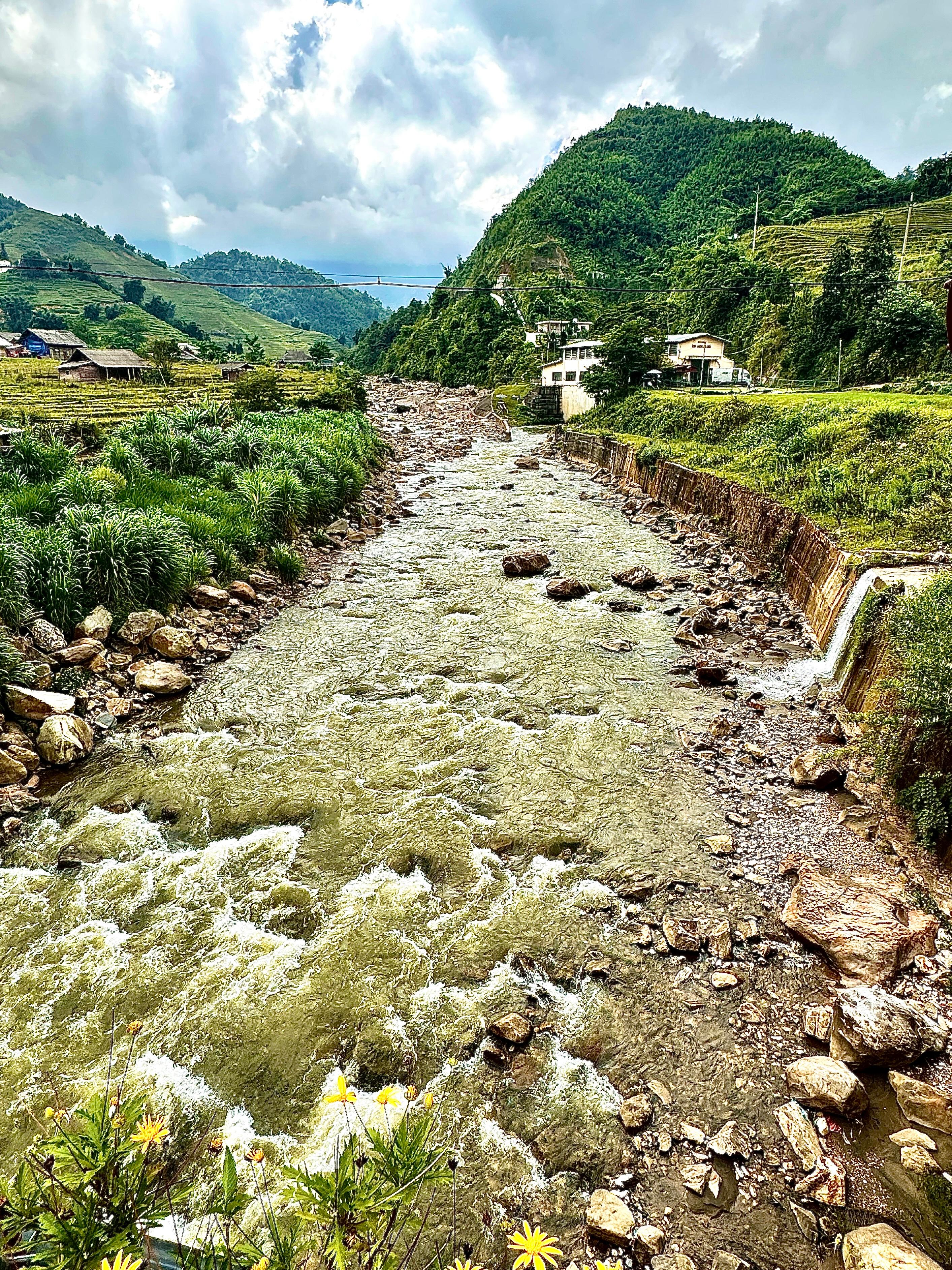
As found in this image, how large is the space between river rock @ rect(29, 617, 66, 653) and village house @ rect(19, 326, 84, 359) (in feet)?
266

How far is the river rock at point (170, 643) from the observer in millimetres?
12648

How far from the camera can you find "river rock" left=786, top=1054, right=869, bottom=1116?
4.84m

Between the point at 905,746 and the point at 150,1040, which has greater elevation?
the point at 905,746

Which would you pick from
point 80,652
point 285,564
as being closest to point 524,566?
point 285,564

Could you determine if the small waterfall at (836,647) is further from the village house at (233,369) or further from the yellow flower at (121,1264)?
the village house at (233,369)

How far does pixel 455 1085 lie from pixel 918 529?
13991 mm

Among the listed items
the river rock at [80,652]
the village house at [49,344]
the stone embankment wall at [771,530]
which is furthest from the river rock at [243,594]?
the village house at [49,344]

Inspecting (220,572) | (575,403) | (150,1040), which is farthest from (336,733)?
(575,403)

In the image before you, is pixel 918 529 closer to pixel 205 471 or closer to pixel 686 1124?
pixel 686 1124

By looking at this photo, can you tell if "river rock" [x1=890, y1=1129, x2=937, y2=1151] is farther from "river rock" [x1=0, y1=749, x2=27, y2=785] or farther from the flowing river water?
"river rock" [x1=0, y1=749, x2=27, y2=785]

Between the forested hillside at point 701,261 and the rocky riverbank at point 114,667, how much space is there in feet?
42.2

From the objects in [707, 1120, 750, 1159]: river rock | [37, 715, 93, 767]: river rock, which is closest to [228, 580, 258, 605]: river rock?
[37, 715, 93, 767]: river rock

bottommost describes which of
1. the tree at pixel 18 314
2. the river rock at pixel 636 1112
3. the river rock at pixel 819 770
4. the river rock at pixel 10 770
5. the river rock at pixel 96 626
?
the river rock at pixel 636 1112

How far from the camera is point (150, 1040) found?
567cm
